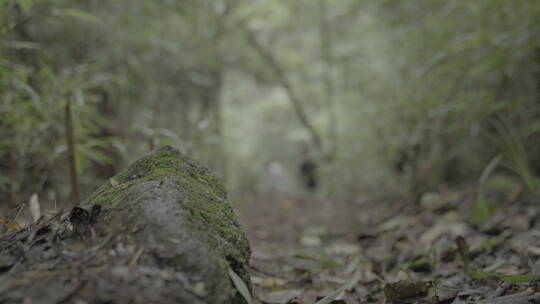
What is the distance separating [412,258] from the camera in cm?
173

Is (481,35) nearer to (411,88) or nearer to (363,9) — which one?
(411,88)

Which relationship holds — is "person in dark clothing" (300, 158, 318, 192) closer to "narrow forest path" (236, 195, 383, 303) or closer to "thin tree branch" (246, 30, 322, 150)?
"thin tree branch" (246, 30, 322, 150)

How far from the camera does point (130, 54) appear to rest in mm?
3041

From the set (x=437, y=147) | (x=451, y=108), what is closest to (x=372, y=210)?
(x=437, y=147)

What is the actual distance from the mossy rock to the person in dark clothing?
29.1 ft

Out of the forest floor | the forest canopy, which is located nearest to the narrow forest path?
the forest floor

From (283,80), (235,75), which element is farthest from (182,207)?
(283,80)

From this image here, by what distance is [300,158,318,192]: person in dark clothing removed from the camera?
991 centimetres

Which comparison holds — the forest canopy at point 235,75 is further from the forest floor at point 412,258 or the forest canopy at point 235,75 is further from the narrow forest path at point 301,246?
the narrow forest path at point 301,246

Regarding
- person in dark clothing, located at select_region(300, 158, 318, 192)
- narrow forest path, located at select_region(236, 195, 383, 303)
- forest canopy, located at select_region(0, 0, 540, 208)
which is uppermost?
person in dark clothing, located at select_region(300, 158, 318, 192)

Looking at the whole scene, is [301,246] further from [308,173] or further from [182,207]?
[308,173]

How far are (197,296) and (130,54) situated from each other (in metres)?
2.72

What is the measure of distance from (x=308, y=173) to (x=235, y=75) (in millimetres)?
3889

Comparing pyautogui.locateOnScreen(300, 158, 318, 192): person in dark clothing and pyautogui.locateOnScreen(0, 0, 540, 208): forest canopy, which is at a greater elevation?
pyautogui.locateOnScreen(300, 158, 318, 192): person in dark clothing
